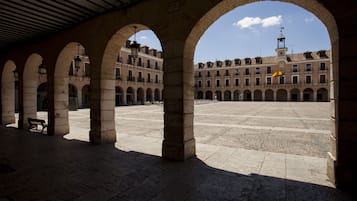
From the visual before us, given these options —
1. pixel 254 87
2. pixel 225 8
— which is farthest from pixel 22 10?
pixel 254 87

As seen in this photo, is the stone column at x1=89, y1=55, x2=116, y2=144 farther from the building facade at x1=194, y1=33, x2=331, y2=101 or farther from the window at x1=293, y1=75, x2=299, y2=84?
the window at x1=293, y1=75, x2=299, y2=84

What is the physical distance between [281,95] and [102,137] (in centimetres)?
4685

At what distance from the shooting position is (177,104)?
430 centimetres

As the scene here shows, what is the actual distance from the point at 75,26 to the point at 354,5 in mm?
7048

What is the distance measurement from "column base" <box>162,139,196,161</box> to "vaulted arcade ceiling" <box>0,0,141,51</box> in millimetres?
3707

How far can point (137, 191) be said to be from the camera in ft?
9.46

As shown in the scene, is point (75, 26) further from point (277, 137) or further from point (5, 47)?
point (277, 137)

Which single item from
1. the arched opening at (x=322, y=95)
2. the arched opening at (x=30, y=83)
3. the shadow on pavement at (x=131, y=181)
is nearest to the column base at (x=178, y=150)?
the shadow on pavement at (x=131, y=181)

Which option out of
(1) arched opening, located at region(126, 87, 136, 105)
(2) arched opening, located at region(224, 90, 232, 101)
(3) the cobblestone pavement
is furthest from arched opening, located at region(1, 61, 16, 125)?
(2) arched opening, located at region(224, 90, 232, 101)

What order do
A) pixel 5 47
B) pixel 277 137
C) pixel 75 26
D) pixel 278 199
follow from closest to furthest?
pixel 278 199 → pixel 75 26 → pixel 277 137 → pixel 5 47

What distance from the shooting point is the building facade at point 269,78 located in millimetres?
38812

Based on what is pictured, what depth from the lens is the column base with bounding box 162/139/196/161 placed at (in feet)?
13.8

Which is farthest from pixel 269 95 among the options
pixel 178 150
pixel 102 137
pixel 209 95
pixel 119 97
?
pixel 178 150

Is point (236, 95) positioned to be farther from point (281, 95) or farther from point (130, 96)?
point (130, 96)
